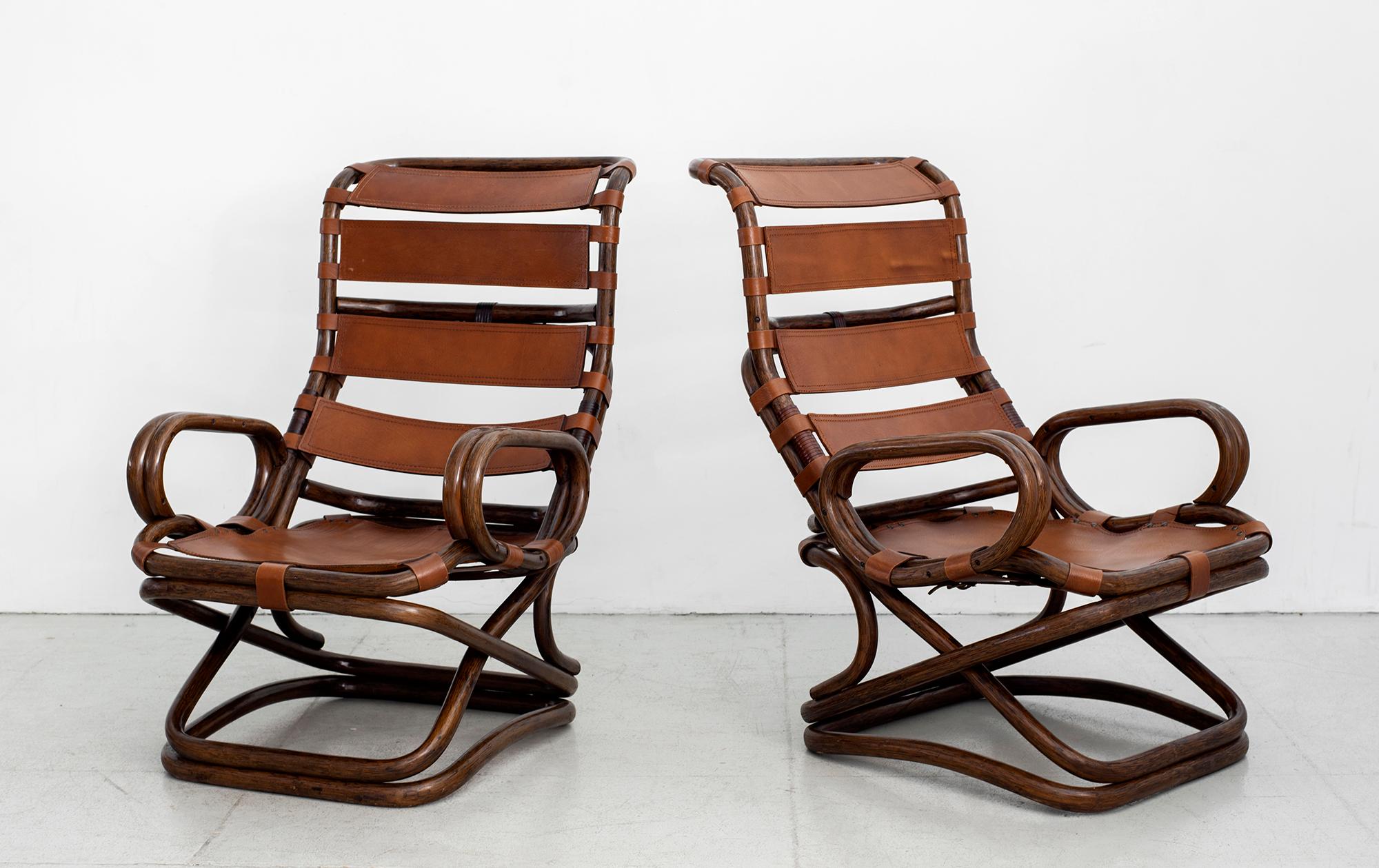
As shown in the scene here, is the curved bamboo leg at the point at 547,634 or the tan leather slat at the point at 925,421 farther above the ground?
the tan leather slat at the point at 925,421

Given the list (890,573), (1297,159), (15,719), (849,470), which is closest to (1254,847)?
(890,573)

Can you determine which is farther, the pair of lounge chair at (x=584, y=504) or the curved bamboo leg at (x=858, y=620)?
the curved bamboo leg at (x=858, y=620)

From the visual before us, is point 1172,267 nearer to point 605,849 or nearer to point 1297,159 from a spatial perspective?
point 1297,159

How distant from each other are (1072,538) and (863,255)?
30.3 inches

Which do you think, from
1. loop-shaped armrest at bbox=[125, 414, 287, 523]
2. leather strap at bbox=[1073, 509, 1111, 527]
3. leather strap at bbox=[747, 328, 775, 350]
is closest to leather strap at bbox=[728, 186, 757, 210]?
leather strap at bbox=[747, 328, 775, 350]

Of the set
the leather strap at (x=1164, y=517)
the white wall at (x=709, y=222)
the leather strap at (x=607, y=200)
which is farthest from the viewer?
the white wall at (x=709, y=222)

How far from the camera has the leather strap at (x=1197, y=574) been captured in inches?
86.3

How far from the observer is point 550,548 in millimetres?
2445

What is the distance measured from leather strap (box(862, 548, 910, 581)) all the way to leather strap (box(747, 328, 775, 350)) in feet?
1.70

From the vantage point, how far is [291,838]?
7.12 feet

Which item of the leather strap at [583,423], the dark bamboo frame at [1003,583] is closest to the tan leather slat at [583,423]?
the leather strap at [583,423]

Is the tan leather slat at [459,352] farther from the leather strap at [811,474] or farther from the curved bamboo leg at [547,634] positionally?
the leather strap at [811,474]

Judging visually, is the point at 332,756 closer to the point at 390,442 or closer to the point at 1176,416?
the point at 390,442

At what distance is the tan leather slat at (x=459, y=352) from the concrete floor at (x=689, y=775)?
725 millimetres
